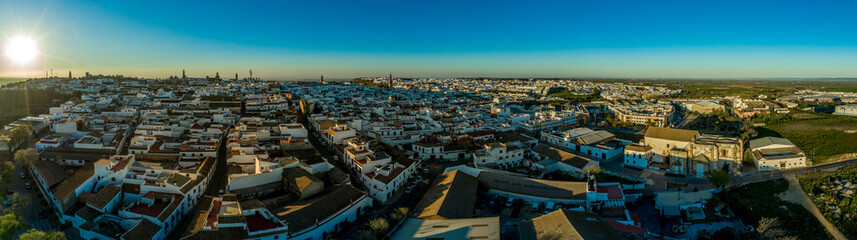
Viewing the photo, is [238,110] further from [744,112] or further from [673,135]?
[744,112]

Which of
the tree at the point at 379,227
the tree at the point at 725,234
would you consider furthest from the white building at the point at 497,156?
the tree at the point at 725,234

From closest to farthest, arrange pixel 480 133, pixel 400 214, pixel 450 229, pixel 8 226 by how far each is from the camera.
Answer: pixel 8 226, pixel 450 229, pixel 400 214, pixel 480 133

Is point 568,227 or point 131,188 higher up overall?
point 131,188

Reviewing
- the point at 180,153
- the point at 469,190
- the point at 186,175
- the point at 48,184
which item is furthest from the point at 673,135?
the point at 48,184

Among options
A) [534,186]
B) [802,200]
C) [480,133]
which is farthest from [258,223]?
[802,200]

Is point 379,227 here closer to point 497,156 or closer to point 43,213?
point 497,156

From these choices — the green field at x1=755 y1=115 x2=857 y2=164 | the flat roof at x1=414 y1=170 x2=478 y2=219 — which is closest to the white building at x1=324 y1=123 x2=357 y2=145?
the flat roof at x1=414 y1=170 x2=478 y2=219
